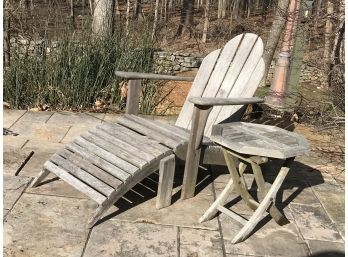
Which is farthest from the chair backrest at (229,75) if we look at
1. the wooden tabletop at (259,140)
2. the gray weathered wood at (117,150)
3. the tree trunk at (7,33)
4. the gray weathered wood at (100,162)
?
the tree trunk at (7,33)

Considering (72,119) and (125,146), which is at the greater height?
(125,146)

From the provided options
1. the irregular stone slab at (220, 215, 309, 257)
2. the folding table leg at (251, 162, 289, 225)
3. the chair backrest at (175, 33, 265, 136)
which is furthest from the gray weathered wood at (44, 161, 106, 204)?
the chair backrest at (175, 33, 265, 136)

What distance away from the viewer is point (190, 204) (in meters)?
3.16

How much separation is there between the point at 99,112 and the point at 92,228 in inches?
114

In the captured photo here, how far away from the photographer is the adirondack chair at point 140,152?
2.77m

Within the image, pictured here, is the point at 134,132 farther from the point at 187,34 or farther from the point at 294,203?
the point at 187,34

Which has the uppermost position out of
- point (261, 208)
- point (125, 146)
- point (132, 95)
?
point (132, 95)

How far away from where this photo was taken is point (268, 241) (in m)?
2.74

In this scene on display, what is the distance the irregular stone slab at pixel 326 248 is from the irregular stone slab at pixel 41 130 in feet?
8.64

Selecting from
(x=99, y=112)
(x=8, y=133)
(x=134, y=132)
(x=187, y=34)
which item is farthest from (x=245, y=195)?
(x=187, y=34)

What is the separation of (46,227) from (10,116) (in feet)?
8.32

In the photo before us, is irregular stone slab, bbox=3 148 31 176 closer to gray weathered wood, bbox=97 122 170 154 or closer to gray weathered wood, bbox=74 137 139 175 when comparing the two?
gray weathered wood, bbox=74 137 139 175

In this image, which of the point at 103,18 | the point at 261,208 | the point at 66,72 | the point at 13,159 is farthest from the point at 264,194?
the point at 103,18

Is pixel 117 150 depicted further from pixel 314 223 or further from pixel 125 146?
pixel 314 223
